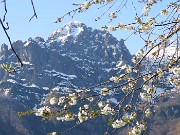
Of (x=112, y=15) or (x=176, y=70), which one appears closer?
(x=176, y=70)

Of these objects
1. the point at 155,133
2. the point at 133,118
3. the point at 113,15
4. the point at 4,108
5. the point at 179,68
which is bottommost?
the point at 133,118

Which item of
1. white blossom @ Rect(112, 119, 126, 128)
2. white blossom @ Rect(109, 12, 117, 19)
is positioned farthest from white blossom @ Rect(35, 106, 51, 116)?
white blossom @ Rect(109, 12, 117, 19)

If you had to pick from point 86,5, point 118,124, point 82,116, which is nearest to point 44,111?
point 82,116

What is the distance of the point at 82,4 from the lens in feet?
20.9

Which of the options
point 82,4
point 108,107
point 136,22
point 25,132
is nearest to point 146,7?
point 136,22

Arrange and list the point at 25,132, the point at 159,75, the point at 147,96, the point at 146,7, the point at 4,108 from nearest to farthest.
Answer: the point at 159,75 < the point at 147,96 < the point at 146,7 < the point at 25,132 < the point at 4,108

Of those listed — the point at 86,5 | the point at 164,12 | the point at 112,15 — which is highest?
the point at 112,15

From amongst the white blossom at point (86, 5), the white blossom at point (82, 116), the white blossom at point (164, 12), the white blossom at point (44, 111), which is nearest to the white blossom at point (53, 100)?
the white blossom at point (82, 116)

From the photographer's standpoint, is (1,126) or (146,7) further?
(1,126)

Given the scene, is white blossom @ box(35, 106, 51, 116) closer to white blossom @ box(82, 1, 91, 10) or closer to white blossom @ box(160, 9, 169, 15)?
white blossom @ box(82, 1, 91, 10)

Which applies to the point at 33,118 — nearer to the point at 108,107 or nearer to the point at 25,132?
the point at 25,132

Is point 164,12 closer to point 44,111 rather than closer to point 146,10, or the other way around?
point 146,10

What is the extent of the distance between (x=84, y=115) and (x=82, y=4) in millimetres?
1734

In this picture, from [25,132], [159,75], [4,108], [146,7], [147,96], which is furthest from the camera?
[4,108]
